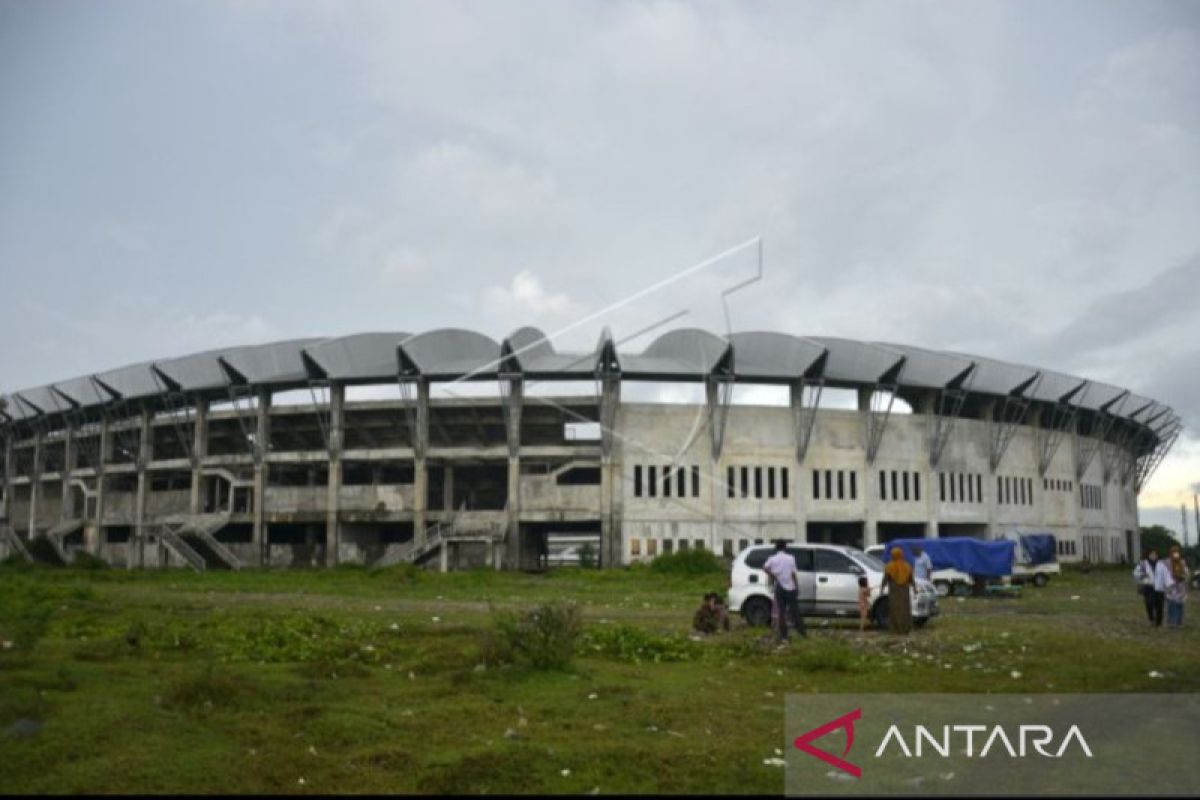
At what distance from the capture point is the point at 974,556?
33000mm

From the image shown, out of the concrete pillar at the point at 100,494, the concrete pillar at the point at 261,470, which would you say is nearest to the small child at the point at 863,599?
the concrete pillar at the point at 261,470

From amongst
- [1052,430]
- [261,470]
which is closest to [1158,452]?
[1052,430]

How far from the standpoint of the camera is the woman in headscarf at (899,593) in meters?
17.4

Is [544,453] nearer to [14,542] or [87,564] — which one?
[87,564]

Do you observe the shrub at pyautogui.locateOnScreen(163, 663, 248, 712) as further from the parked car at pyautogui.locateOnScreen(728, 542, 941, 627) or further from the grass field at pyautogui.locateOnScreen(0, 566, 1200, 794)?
the parked car at pyautogui.locateOnScreen(728, 542, 941, 627)

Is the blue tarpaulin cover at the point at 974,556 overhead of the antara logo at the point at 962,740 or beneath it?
overhead

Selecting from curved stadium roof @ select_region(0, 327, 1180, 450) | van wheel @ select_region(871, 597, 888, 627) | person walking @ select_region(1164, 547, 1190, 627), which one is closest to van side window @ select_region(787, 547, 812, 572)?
van wheel @ select_region(871, 597, 888, 627)

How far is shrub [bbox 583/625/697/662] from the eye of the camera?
14.0m

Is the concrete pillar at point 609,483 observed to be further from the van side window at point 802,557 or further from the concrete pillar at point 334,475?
the van side window at point 802,557

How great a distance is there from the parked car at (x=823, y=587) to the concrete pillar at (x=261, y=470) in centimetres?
3669

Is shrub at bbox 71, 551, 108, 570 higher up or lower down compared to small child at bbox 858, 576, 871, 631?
lower down

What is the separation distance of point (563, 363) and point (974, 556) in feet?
71.1

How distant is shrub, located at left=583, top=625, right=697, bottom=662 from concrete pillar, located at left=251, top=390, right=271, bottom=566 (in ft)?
128

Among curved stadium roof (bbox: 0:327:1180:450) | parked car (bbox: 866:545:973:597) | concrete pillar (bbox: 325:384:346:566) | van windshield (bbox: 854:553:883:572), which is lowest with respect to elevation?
parked car (bbox: 866:545:973:597)
